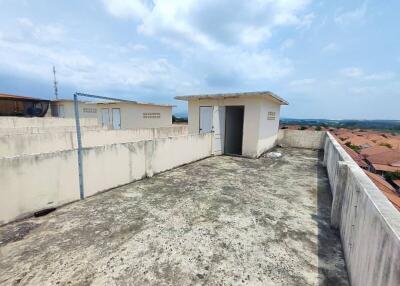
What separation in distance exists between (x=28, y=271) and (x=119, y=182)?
9.35 ft

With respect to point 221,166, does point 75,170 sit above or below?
above

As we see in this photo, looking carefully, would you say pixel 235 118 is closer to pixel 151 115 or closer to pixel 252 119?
pixel 252 119

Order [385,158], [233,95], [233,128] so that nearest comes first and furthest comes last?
[233,95] < [233,128] < [385,158]

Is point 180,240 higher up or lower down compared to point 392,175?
higher up

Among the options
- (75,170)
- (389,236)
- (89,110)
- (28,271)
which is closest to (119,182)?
(75,170)

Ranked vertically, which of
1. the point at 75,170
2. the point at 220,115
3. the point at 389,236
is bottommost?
the point at 75,170

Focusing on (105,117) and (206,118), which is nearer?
(206,118)

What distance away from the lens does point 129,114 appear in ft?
46.9

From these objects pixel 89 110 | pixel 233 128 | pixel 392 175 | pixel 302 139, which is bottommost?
pixel 392 175

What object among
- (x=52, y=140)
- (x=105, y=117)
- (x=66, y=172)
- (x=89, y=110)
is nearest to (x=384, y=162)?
(x=66, y=172)

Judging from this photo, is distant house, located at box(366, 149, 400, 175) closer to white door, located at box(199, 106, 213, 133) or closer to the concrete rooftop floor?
the concrete rooftop floor

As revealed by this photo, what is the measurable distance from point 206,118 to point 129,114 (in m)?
7.18

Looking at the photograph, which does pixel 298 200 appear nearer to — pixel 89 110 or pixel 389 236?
pixel 389 236

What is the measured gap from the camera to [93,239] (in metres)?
2.98
